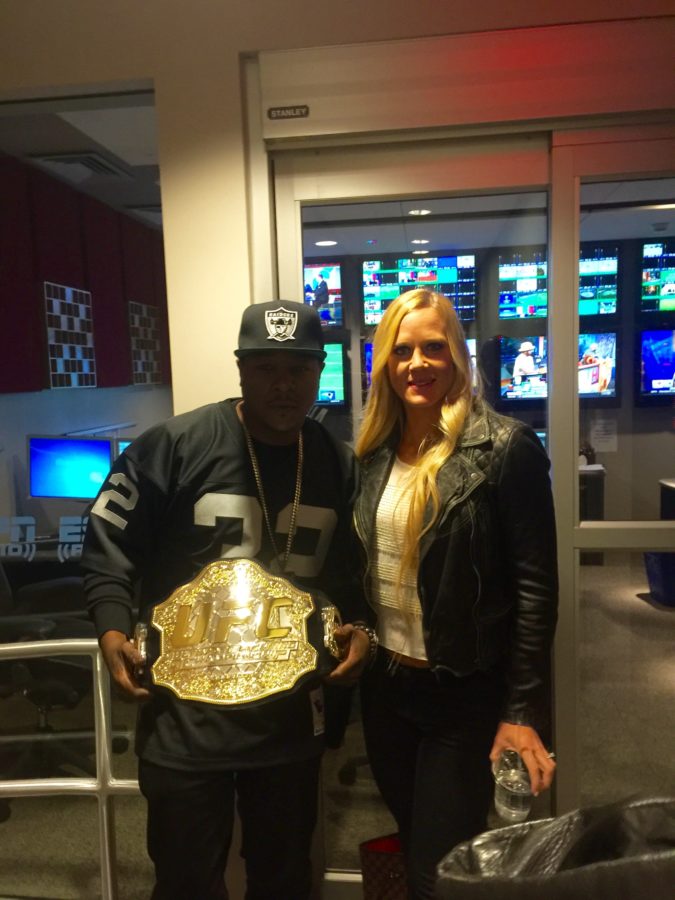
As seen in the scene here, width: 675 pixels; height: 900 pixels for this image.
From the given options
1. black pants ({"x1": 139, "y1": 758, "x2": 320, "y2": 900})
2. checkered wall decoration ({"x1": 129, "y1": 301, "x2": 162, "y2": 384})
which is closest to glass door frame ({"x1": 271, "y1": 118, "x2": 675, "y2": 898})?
black pants ({"x1": 139, "y1": 758, "x2": 320, "y2": 900})

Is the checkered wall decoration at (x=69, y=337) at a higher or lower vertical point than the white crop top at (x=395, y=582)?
higher

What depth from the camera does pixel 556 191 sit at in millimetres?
1772

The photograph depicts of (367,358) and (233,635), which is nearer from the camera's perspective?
(233,635)

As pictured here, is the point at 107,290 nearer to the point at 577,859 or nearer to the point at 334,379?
the point at 334,379

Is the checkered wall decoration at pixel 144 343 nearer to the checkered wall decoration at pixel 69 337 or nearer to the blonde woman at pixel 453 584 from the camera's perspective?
the checkered wall decoration at pixel 69 337

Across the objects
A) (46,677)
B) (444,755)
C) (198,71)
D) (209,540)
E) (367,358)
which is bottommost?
(46,677)

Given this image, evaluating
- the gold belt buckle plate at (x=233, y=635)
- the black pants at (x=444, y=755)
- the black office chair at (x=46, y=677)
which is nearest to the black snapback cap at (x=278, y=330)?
the gold belt buckle plate at (x=233, y=635)

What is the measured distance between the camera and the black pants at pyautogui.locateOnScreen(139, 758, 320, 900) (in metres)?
1.32

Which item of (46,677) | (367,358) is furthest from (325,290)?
(46,677)

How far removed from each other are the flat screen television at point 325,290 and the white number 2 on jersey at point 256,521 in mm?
744

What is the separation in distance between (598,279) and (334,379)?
31.2 inches

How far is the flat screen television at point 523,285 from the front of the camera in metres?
1.89

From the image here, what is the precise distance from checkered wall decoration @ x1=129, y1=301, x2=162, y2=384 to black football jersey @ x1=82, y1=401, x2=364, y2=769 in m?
1.28

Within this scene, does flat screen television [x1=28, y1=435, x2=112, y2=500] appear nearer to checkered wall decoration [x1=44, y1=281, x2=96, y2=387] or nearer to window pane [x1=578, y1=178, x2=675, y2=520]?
checkered wall decoration [x1=44, y1=281, x2=96, y2=387]
